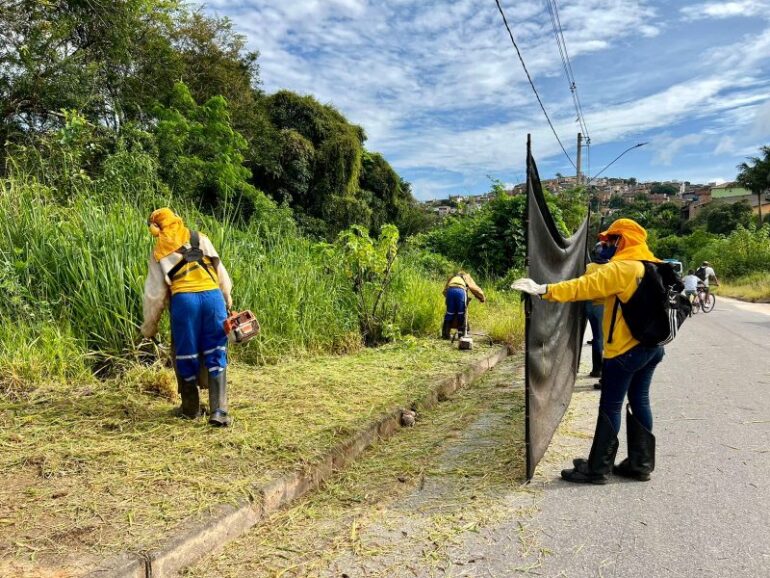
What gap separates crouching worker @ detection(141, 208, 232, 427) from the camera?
434 centimetres

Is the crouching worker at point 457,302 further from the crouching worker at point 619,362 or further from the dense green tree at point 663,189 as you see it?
the dense green tree at point 663,189

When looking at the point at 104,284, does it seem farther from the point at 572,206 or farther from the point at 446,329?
the point at 572,206

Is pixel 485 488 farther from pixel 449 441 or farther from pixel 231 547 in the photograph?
pixel 231 547

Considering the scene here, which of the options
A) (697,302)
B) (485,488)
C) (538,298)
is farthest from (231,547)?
(697,302)

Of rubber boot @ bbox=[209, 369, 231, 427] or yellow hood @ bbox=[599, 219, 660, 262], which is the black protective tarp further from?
rubber boot @ bbox=[209, 369, 231, 427]

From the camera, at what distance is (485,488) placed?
3855 mm

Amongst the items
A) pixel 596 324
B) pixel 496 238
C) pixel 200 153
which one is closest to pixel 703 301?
pixel 496 238

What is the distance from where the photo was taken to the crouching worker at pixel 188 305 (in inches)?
171

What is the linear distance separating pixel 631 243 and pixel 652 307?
487mm

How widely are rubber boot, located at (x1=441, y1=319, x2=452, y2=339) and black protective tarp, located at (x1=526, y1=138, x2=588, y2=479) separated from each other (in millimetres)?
3603

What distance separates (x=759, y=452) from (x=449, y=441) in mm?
2424

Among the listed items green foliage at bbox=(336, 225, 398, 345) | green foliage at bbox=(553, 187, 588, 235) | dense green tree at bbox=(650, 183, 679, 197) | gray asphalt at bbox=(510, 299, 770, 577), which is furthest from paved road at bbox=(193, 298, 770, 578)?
dense green tree at bbox=(650, 183, 679, 197)

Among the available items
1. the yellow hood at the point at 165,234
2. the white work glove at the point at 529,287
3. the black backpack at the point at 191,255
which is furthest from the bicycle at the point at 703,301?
the yellow hood at the point at 165,234

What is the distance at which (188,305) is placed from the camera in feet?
14.2
